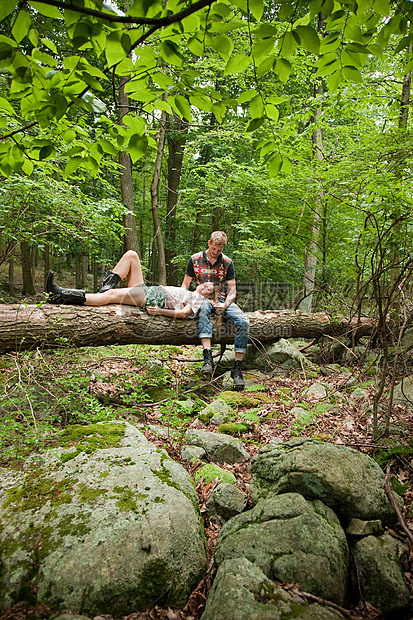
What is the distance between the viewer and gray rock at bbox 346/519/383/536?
211 centimetres

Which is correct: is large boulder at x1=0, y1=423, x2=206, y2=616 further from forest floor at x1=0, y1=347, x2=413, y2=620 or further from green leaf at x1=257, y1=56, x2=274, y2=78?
green leaf at x1=257, y1=56, x2=274, y2=78

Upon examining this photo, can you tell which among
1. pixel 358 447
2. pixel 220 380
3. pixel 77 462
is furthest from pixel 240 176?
pixel 77 462

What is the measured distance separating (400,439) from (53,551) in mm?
2900

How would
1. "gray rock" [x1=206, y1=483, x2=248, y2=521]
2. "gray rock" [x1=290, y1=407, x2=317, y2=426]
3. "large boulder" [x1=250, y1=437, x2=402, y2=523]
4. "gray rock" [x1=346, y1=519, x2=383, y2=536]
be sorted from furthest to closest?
"gray rock" [x1=290, y1=407, x2=317, y2=426] → "gray rock" [x1=206, y1=483, x2=248, y2=521] → "large boulder" [x1=250, y1=437, x2=402, y2=523] → "gray rock" [x1=346, y1=519, x2=383, y2=536]

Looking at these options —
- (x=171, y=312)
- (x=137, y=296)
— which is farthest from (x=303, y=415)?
(x=137, y=296)

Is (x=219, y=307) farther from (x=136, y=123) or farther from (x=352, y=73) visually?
(x=352, y=73)

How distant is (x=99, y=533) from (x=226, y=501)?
0.99 m

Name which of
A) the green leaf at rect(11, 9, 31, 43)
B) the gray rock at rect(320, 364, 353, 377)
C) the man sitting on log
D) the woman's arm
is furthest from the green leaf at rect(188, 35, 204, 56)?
the gray rock at rect(320, 364, 353, 377)

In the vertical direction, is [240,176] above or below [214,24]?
above

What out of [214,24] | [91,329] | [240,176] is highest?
[240,176]

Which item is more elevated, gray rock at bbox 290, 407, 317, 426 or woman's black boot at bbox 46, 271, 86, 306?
woman's black boot at bbox 46, 271, 86, 306

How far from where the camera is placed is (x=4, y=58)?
47.8 inches

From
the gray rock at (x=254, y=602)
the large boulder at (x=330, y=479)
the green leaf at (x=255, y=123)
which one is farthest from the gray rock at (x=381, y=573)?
the green leaf at (x=255, y=123)

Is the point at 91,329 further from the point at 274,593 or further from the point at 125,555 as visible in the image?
the point at 274,593
